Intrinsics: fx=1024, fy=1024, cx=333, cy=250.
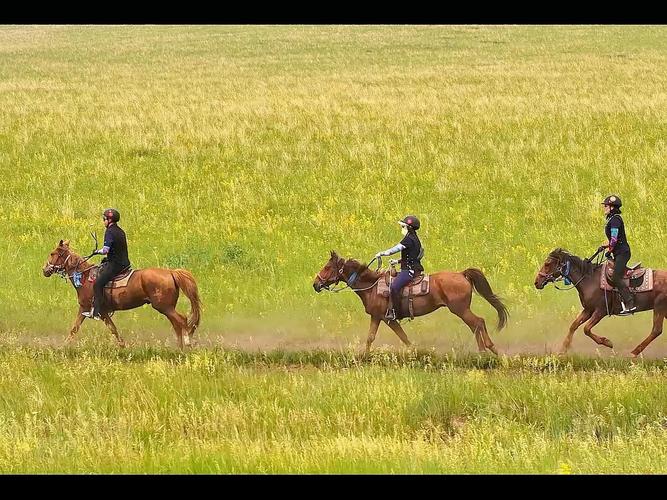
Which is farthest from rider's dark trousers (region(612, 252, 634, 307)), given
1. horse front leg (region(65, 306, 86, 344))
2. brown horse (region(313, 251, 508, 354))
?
horse front leg (region(65, 306, 86, 344))

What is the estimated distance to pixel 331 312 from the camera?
62.4 ft

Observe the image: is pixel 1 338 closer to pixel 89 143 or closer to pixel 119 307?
pixel 119 307

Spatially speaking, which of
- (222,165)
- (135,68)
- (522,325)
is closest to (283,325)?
(522,325)

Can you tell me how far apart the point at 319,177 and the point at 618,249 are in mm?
14831

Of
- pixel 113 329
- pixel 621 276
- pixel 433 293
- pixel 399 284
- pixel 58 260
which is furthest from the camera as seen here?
pixel 58 260

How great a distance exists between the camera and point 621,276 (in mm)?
15984

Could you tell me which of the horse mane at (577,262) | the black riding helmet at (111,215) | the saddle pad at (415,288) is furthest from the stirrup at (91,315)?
the horse mane at (577,262)

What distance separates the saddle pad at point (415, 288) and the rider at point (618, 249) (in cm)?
281

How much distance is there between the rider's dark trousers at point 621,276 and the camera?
627 inches

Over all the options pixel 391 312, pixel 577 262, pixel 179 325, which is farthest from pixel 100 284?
pixel 577 262

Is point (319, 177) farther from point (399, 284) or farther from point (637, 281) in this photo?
point (637, 281)

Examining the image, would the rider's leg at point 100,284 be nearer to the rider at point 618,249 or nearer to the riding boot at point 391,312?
the riding boot at point 391,312

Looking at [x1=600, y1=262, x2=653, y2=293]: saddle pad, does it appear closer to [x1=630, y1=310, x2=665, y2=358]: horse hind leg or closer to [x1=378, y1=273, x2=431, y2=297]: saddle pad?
[x1=630, y1=310, x2=665, y2=358]: horse hind leg

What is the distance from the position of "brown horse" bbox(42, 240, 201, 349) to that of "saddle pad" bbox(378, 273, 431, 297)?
3.04 m
